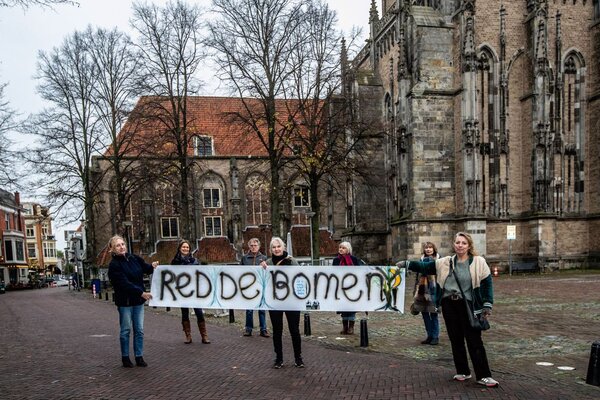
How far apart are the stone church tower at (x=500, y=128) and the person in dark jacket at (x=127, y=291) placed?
18376 mm

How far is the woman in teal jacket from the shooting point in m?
5.84

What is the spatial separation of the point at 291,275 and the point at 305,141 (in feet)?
43.0

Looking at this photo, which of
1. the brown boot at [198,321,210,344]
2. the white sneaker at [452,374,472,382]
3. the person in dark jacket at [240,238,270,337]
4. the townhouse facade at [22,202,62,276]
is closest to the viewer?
the white sneaker at [452,374,472,382]

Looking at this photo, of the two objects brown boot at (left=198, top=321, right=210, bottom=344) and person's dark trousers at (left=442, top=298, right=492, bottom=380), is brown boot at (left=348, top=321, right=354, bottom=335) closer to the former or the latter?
brown boot at (left=198, top=321, right=210, bottom=344)

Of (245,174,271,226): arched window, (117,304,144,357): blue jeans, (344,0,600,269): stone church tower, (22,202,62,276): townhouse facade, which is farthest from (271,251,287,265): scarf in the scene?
(22,202,62,276): townhouse facade

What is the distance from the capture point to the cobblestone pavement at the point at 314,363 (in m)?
6.12

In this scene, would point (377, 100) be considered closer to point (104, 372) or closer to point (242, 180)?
point (242, 180)

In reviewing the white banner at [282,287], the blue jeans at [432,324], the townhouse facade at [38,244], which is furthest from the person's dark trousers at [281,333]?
the townhouse facade at [38,244]

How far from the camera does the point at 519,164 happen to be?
91.9ft

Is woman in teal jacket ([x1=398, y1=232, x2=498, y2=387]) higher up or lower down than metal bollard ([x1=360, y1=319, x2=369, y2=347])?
higher up

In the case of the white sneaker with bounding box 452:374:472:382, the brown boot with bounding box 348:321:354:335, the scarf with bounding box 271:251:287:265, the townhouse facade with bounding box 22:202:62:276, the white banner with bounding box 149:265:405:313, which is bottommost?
the townhouse facade with bounding box 22:202:62:276

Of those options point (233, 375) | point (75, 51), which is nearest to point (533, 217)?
point (233, 375)

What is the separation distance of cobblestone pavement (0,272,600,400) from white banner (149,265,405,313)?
0.86 metres

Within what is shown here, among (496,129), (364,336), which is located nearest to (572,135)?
(496,129)
